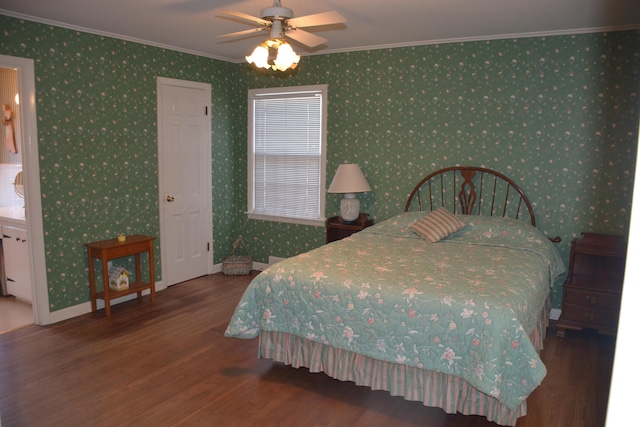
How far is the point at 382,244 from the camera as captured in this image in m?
3.94

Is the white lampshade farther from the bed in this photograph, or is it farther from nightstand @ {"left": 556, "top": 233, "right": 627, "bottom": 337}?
nightstand @ {"left": 556, "top": 233, "right": 627, "bottom": 337}

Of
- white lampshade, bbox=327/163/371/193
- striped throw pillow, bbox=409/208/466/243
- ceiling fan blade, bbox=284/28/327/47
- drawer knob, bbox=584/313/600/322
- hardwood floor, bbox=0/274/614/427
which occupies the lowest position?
hardwood floor, bbox=0/274/614/427

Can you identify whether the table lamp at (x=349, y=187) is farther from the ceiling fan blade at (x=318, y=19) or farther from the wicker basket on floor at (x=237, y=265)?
the ceiling fan blade at (x=318, y=19)

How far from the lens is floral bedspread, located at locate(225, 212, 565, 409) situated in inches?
95.2

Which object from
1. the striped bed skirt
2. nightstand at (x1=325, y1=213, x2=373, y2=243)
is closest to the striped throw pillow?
nightstand at (x1=325, y1=213, x2=373, y2=243)

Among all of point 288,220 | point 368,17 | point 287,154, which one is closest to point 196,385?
point 288,220

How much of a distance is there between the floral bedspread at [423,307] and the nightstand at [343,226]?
1.15 metres

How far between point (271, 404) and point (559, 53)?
359 centimetres

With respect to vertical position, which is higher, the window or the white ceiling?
the white ceiling

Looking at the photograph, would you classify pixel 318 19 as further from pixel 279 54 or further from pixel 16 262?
pixel 16 262

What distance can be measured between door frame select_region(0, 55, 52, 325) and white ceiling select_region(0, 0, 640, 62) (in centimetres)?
43

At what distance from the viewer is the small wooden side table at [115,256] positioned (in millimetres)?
4172

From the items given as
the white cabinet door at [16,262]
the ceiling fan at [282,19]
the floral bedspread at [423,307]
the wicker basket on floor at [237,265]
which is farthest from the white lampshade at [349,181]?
the white cabinet door at [16,262]

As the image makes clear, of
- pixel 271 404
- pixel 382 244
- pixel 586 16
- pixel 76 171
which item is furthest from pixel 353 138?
pixel 271 404
